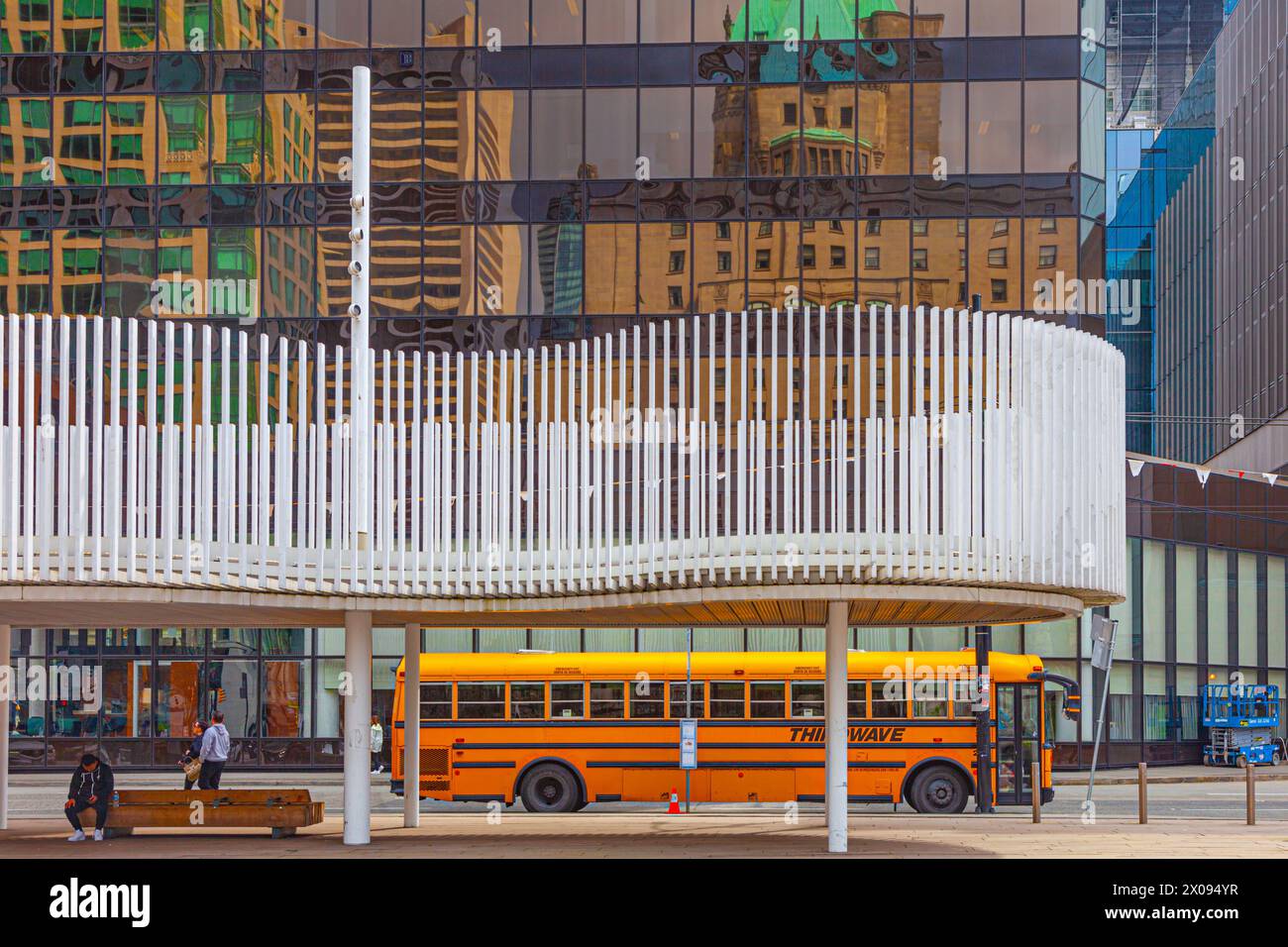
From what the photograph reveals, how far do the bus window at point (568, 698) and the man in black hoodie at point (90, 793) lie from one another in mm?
8456

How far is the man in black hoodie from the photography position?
21969mm

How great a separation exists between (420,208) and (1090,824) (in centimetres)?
2272

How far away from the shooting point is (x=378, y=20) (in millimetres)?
41062

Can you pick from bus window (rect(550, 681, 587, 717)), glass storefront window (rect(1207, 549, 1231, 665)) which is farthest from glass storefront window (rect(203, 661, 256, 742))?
glass storefront window (rect(1207, 549, 1231, 665))

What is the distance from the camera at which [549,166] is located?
40.5 m

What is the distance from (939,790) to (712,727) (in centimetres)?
393

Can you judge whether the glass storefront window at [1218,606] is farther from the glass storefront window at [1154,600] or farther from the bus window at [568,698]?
the bus window at [568,698]

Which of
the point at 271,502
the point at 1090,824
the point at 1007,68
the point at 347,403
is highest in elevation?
the point at 1007,68

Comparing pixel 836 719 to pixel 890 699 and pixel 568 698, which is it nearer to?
pixel 890 699

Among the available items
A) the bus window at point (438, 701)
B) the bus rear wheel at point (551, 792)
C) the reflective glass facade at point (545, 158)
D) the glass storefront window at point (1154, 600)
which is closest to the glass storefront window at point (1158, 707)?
the glass storefront window at point (1154, 600)

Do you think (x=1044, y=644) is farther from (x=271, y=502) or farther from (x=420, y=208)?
(x=271, y=502)

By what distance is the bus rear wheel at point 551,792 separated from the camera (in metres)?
28.6

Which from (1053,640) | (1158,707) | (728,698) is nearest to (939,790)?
(728,698)
